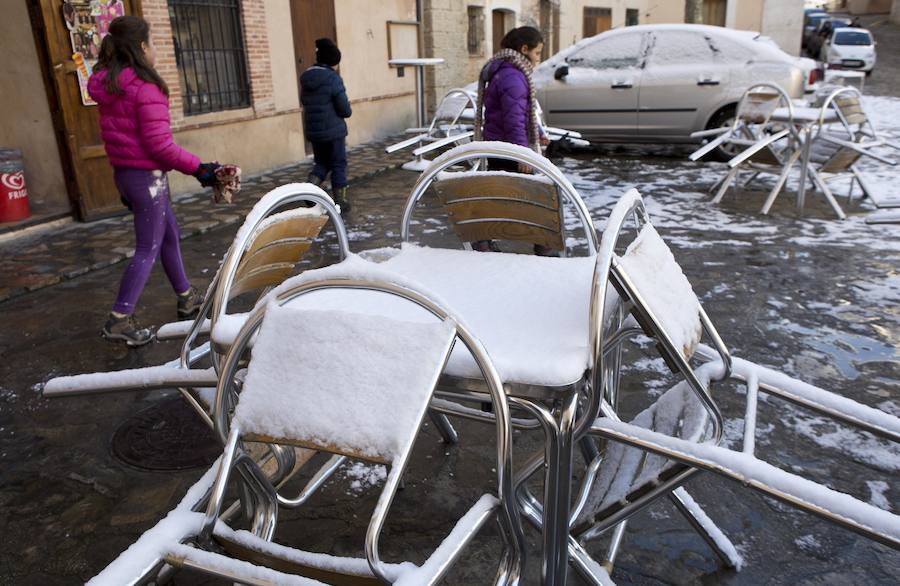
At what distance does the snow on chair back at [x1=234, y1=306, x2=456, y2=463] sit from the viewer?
4.50 feet

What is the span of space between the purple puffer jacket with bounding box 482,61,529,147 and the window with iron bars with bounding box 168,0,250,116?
15.8 feet

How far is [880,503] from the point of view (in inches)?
102

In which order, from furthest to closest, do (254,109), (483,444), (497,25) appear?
(497,25) → (254,109) → (483,444)

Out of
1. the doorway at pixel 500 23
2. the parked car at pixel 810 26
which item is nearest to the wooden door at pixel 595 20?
the doorway at pixel 500 23

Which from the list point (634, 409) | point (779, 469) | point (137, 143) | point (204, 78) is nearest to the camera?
point (779, 469)

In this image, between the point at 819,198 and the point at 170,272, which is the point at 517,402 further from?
the point at 819,198

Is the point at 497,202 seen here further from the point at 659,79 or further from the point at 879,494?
the point at 659,79

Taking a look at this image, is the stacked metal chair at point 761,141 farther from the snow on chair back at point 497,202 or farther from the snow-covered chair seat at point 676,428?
the snow-covered chair seat at point 676,428

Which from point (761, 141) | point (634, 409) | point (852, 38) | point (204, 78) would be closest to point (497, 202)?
point (634, 409)

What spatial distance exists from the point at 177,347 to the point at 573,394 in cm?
312

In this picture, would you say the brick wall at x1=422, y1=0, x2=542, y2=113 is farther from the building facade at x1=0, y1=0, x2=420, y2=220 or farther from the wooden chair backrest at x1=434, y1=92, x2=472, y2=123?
the wooden chair backrest at x1=434, y1=92, x2=472, y2=123

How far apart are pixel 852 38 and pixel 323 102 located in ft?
77.4

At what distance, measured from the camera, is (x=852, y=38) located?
79.3ft

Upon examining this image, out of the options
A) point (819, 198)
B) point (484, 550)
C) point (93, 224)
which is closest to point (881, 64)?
point (819, 198)
